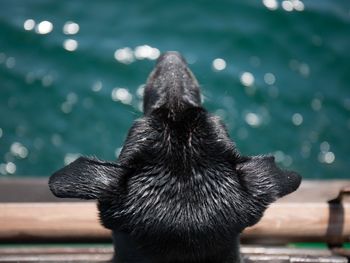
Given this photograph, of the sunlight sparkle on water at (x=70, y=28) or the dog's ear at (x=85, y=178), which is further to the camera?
the sunlight sparkle on water at (x=70, y=28)

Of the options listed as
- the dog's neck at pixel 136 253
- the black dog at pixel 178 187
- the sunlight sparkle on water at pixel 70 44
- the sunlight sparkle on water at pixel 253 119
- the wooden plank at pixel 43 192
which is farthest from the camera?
the sunlight sparkle on water at pixel 70 44

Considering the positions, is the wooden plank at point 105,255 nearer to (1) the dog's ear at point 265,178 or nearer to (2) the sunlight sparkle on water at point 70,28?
(1) the dog's ear at point 265,178

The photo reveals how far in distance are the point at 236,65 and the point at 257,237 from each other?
227 inches

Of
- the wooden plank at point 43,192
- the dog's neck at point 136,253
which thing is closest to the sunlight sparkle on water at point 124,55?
the wooden plank at point 43,192

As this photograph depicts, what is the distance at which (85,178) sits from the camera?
2604 mm

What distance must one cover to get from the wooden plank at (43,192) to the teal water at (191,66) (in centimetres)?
317

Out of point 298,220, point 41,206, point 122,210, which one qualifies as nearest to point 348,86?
point 298,220

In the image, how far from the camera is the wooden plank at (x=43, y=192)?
461 centimetres

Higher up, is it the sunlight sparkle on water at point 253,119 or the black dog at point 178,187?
the black dog at point 178,187

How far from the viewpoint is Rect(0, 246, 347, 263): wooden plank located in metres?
3.69

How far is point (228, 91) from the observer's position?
8.92 metres

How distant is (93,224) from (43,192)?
112 cm

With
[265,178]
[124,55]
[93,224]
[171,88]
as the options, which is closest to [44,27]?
[124,55]

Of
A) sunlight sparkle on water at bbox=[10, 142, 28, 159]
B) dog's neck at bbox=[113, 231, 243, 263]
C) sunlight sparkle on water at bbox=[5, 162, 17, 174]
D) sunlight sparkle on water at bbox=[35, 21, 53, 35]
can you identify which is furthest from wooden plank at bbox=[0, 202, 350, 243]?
sunlight sparkle on water at bbox=[35, 21, 53, 35]
